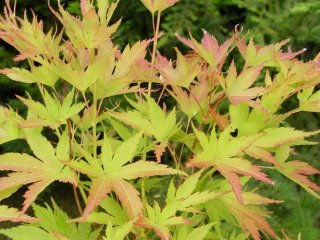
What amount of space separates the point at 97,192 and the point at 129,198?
60 mm

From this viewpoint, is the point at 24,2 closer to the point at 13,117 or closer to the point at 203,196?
the point at 13,117

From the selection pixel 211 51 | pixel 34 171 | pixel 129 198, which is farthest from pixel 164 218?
pixel 211 51

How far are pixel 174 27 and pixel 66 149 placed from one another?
1.53m

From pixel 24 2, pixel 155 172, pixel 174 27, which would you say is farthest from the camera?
pixel 24 2

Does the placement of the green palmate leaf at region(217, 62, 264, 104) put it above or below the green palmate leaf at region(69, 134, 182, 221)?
above

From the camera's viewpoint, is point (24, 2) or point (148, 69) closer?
point (148, 69)

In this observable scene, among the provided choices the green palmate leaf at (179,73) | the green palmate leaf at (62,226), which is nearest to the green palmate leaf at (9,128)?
the green palmate leaf at (62,226)

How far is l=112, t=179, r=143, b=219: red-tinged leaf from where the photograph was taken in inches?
34.4

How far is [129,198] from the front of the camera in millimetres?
881

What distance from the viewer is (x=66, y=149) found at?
3.17 ft

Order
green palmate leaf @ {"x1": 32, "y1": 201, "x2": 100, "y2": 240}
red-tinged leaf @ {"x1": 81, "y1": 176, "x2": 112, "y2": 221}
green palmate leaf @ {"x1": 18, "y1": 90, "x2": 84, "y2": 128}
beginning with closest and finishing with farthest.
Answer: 1. red-tinged leaf @ {"x1": 81, "y1": 176, "x2": 112, "y2": 221}
2. green palmate leaf @ {"x1": 18, "y1": 90, "x2": 84, "y2": 128}
3. green palmate leaf @ {"x1": 32, "y1": 201, "x2": 100, "y2": 240}

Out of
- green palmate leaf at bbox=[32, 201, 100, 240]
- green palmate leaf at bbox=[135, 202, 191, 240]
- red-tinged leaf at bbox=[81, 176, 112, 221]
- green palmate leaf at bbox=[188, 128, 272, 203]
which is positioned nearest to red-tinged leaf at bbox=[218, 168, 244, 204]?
green palmate leaf at bbox=[188, 128, 272, 203]

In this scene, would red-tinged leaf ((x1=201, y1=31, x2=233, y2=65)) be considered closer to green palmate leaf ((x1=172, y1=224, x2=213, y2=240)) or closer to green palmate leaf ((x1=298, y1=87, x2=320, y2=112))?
green palmate leaf ((x1=298, y1=87, x2=320, y2=112))

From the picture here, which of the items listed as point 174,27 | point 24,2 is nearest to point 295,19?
point 174,27
